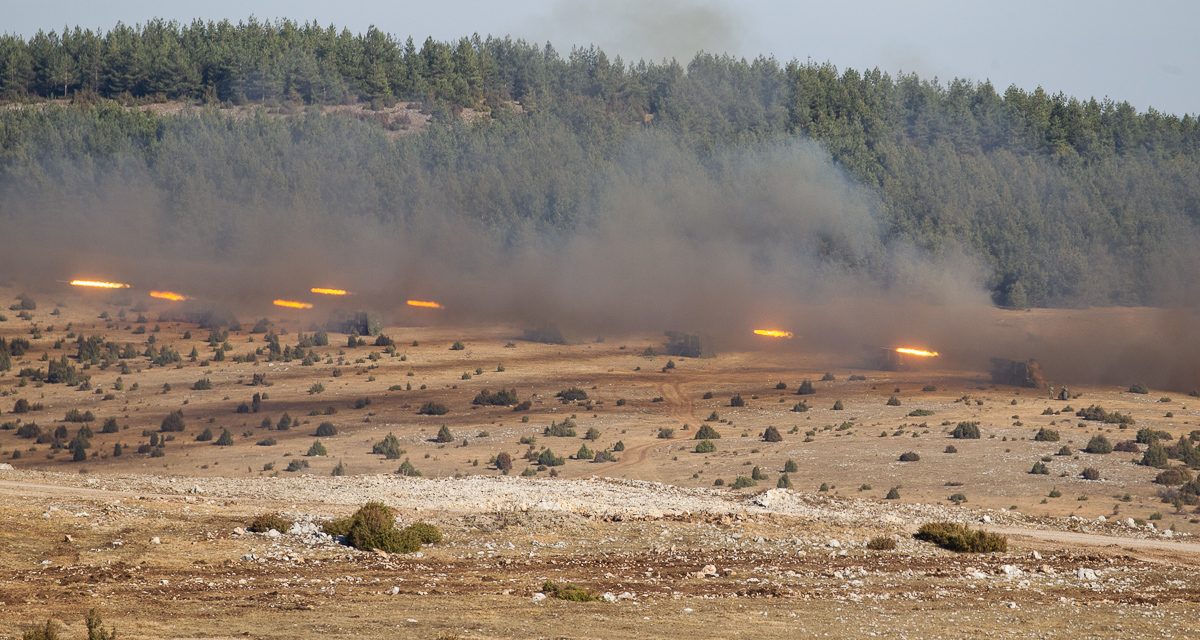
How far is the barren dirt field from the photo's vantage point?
104 feet

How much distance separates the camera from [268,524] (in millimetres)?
39781

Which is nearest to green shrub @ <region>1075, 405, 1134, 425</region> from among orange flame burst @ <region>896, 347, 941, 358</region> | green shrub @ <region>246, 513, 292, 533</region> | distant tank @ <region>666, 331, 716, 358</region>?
orange flame burst @ <region>896, 347, 941, 358</region>

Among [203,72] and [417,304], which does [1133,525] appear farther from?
[203,72]

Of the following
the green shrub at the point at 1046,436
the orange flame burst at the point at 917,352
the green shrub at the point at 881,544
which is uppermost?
the orange flame burst at the point at 917,352

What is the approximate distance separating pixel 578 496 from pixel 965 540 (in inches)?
524

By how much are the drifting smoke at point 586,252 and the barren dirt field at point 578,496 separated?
1017 cm

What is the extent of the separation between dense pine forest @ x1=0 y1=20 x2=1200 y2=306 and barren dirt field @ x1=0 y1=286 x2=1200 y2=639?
36398 millimetres

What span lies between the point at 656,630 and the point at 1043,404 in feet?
211

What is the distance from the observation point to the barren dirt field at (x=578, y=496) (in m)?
31.7

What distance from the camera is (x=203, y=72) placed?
A: 180625 mm

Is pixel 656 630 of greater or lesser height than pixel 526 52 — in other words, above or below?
below

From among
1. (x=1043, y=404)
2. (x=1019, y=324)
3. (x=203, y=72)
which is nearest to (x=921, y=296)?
(x=1019, y=324)

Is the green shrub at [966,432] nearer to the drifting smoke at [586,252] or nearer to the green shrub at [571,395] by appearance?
the green shrub at [571,395]

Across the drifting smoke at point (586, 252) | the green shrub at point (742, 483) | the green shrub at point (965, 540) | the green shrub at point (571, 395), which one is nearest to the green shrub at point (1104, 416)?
the drifting smoke at point (586, 252)
